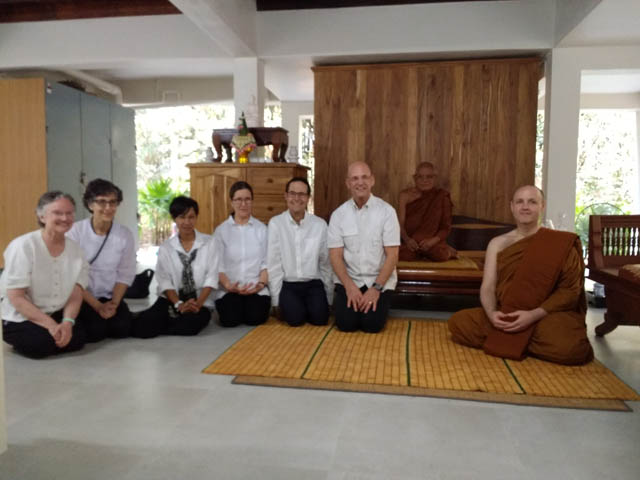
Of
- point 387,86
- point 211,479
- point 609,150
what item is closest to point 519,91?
point 387,86

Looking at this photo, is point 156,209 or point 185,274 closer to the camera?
point 185,274

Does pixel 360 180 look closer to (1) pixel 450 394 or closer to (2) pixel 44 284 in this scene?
(1) pixel 450 394

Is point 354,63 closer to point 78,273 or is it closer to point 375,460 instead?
point 78,273

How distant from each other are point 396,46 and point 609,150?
1047cm

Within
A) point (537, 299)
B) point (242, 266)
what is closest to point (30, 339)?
point (242, 266)

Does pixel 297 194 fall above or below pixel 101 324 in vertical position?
above

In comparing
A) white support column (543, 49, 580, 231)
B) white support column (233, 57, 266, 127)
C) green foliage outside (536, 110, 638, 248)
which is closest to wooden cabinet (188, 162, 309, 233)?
white support column (233, 57, 266, 127)

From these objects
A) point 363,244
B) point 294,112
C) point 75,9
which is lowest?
point 363,244

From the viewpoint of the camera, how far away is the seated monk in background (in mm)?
5145

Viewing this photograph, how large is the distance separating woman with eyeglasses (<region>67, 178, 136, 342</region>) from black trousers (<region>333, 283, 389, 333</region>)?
1.52 meters

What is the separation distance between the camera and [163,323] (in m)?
3.86

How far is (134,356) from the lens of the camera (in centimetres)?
334

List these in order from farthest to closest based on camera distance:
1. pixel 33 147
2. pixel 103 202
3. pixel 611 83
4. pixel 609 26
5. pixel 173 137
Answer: pixel 173 137 → pixel 611 83 → pixel 33 147 → pixel 609 26 → pixel 103 202

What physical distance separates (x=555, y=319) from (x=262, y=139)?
3813mm
